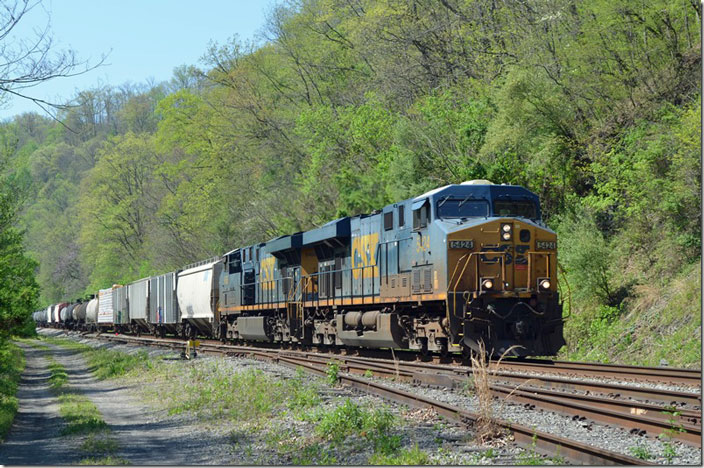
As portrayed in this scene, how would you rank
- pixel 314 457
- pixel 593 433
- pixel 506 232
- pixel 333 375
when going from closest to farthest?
pixel 593 433 < pixel 314 457 < pixel 333 375 < pixel 506 232

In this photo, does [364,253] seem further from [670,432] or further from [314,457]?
[670,432]

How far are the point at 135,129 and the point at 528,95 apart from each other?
86.1 m

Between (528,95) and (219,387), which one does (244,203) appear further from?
(219,387)

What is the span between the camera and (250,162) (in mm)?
52719

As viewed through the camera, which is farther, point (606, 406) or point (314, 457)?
point (606, 406)

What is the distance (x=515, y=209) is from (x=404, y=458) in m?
10.0

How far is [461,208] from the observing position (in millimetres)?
17172

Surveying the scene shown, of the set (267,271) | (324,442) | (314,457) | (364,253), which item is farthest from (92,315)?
(314,457)

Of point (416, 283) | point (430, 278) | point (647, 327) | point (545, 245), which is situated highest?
point (545, 245)

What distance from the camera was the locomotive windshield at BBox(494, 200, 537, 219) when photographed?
1728 centimetres

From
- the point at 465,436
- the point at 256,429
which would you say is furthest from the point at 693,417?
the point at 256,429

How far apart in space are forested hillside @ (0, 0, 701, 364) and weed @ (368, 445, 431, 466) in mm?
6713

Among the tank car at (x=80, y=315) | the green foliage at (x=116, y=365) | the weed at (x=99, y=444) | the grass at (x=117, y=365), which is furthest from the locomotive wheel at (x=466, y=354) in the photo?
the tank car at (x=80, y=315)

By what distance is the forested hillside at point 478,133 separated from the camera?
834 inches
